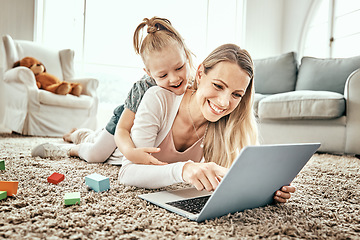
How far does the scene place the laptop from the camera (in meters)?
0.61

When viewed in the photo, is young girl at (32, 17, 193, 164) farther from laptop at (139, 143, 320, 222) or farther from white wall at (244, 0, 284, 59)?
white wall at (244, 0, 284, 59)

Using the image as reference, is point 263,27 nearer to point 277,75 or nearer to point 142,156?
point 277,75

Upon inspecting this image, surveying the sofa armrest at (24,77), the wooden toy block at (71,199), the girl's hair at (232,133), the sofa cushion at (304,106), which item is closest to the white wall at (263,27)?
the sofa cushion at (304,106)

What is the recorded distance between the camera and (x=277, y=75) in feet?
10.8

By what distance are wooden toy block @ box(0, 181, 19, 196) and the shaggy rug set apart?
0.7 inches

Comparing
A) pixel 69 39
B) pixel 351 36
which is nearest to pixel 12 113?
pixel 69 39

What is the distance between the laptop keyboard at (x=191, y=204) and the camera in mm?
729

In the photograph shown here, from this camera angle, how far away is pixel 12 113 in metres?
2.95

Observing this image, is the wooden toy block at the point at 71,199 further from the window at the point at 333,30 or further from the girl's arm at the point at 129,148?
the window at the point at 333,30

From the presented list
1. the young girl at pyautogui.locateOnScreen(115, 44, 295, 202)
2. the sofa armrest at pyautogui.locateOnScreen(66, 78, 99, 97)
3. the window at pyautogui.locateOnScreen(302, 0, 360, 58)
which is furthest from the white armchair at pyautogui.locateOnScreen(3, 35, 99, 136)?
the window at pyautogui.locateOnScreen(302, 0, 360, 58)

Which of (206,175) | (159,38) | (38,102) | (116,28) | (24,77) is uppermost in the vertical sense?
(116,28)

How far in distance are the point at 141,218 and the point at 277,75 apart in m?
2.96

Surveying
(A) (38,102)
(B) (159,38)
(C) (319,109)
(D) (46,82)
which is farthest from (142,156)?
(D) (46,82)

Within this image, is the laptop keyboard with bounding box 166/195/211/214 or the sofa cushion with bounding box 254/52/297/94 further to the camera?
the sofa cushion with bounding box 254/52/297/94
